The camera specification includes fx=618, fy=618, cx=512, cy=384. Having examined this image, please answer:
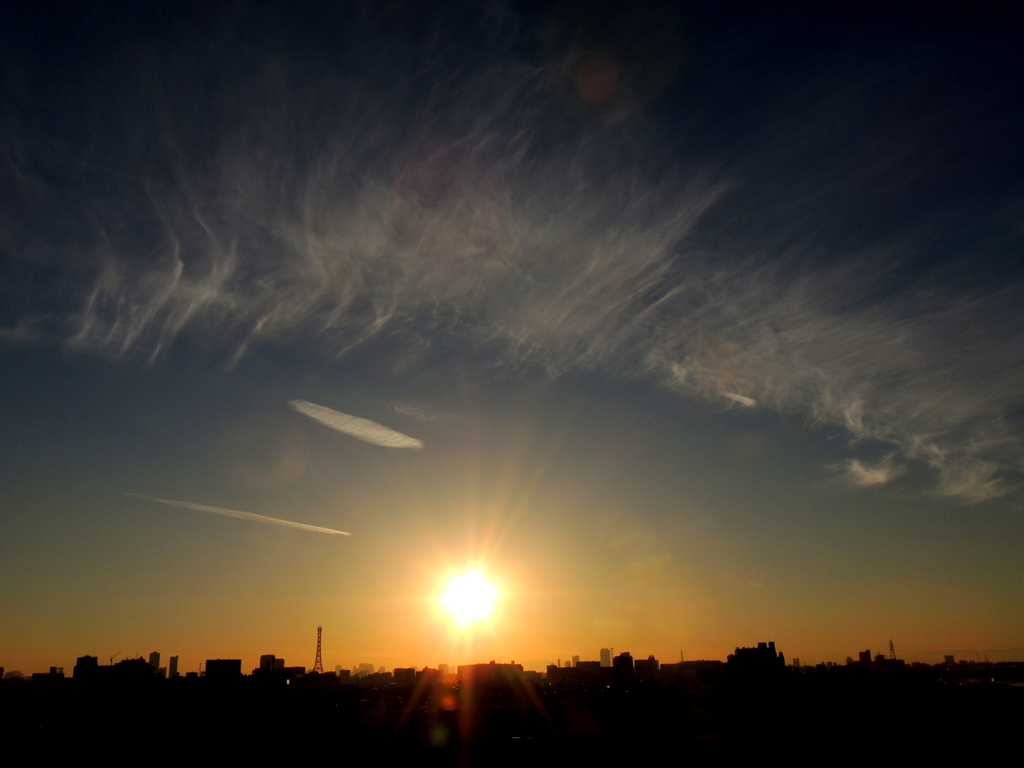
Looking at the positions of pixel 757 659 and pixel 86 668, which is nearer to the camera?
pixel 86 668

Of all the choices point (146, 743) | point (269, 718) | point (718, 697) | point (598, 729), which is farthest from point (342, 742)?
point (718, 697)

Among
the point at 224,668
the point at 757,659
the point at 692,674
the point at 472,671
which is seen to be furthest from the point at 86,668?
the point at 692,674

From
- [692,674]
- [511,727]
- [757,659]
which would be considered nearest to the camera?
[511,727]

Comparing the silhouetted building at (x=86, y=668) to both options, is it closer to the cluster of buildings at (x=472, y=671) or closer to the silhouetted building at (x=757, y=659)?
the cluster of buildings at (x=472, y=671)

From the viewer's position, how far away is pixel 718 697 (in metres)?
84.9

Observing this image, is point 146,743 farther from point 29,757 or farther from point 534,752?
point 534,752

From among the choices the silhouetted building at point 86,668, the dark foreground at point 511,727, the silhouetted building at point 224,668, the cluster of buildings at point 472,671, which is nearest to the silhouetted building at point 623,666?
the cluster of buildings at point 472,671

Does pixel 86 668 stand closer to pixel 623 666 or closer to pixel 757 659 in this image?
pixel 623 666

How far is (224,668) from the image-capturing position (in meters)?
88.9

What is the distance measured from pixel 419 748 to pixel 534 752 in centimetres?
993

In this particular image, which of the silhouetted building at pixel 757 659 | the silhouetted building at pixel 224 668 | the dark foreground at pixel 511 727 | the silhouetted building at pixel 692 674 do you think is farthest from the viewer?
the silhouetted building at pixel 692 674

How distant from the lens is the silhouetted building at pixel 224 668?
87.2 metres

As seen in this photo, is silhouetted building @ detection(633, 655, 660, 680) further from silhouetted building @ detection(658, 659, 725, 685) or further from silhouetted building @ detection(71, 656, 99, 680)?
silhouetted building @ detection(71, 656, 99, 680)

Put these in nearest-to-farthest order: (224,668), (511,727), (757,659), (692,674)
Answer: (511,727), (224,668), (757,659), (692,674)
